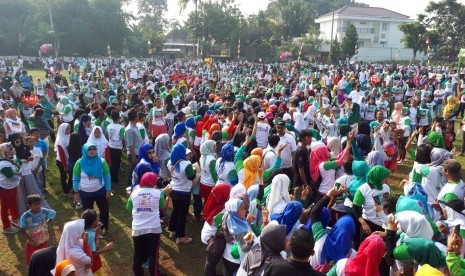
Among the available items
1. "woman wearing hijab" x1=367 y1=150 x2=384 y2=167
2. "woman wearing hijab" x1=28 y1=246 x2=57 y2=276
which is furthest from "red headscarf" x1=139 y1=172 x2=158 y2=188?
"woman wearing hijab" x1=367 y1=150 x2=384 y2=167

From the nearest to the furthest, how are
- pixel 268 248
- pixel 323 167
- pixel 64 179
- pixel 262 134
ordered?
pixel 268 248, pixel 323 167, pixel 262 134, pixel 64 179

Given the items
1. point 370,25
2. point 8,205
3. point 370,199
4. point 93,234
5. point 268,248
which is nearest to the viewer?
point 268,248

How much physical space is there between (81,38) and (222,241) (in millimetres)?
50558

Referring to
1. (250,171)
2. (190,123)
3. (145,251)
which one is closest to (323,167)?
(250,171)

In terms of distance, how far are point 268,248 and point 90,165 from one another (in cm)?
370

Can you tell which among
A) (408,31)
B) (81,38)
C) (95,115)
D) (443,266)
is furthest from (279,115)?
(81,38)

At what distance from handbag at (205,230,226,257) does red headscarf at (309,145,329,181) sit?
2371 mm

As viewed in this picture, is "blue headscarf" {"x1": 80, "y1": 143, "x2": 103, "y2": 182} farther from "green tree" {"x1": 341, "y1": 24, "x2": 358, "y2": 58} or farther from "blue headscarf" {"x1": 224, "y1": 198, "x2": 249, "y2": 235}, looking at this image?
"green tree" {"x1": 341, "y1": 24, "x2": 358, "y2": 58}

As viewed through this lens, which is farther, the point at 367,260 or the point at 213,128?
the point at 213,128

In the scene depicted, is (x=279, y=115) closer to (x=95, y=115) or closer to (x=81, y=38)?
(x=95, y=115)

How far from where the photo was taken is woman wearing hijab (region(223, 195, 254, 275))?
4262 millimetres

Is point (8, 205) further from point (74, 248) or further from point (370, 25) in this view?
point (370, 25)

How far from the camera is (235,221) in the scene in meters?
4.32

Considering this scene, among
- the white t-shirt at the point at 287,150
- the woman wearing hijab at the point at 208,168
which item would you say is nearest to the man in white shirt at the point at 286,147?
the white t-shirt at the point at 287,150
